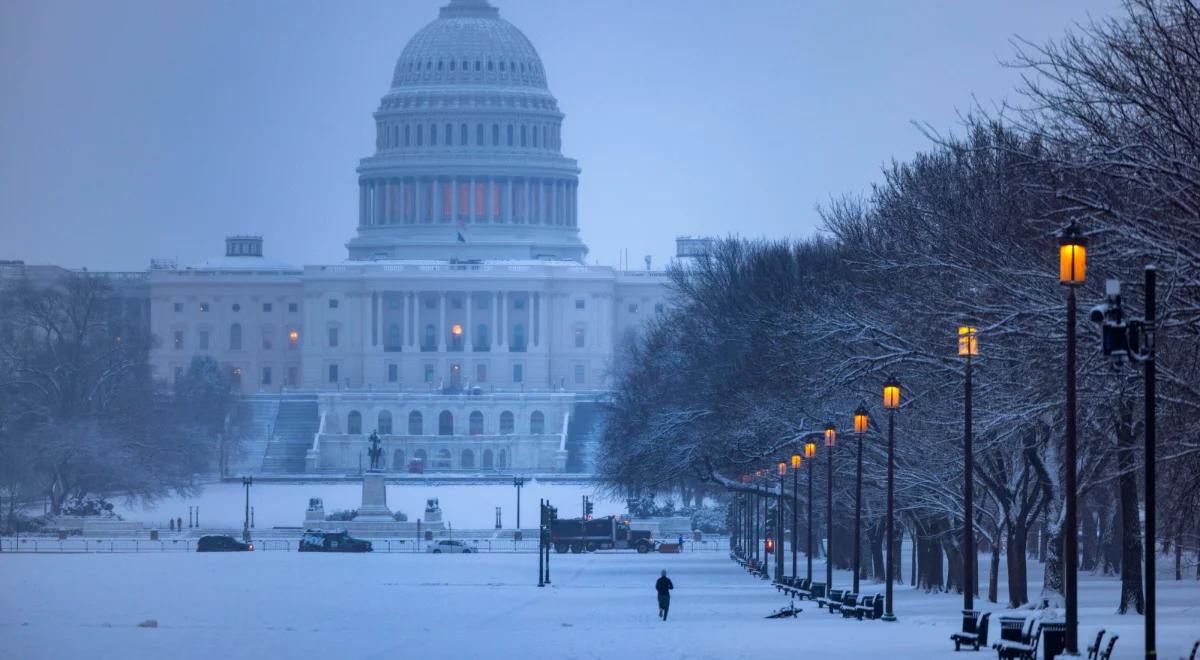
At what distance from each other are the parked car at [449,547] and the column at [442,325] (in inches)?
3991

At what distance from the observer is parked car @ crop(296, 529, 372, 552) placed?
278 feet

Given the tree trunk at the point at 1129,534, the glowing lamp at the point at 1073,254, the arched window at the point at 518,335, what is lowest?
the tree trunk at the point at 1129,534

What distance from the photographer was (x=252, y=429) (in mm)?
162625

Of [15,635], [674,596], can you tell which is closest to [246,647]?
[15,635]

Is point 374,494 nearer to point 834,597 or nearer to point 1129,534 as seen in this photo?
point 834,597

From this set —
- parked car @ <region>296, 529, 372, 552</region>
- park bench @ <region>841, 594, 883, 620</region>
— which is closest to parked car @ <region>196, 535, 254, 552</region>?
parked car @ <region>296, 529, 372, 552</region>

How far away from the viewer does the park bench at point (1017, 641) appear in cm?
2861

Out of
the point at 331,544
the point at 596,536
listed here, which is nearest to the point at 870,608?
the point at 331,544

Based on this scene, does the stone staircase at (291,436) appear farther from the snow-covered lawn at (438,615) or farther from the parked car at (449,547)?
the snow-covered lawn at (438,615)

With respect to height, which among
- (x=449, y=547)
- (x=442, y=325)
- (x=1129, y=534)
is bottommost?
(x=449, y=547)

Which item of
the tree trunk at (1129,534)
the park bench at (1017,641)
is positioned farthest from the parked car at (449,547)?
the park bench at (1017,641)

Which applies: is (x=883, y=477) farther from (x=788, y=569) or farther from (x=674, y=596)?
(x=788, y=569)

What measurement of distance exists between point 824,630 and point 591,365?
15103cm

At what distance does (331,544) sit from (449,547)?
393cm
